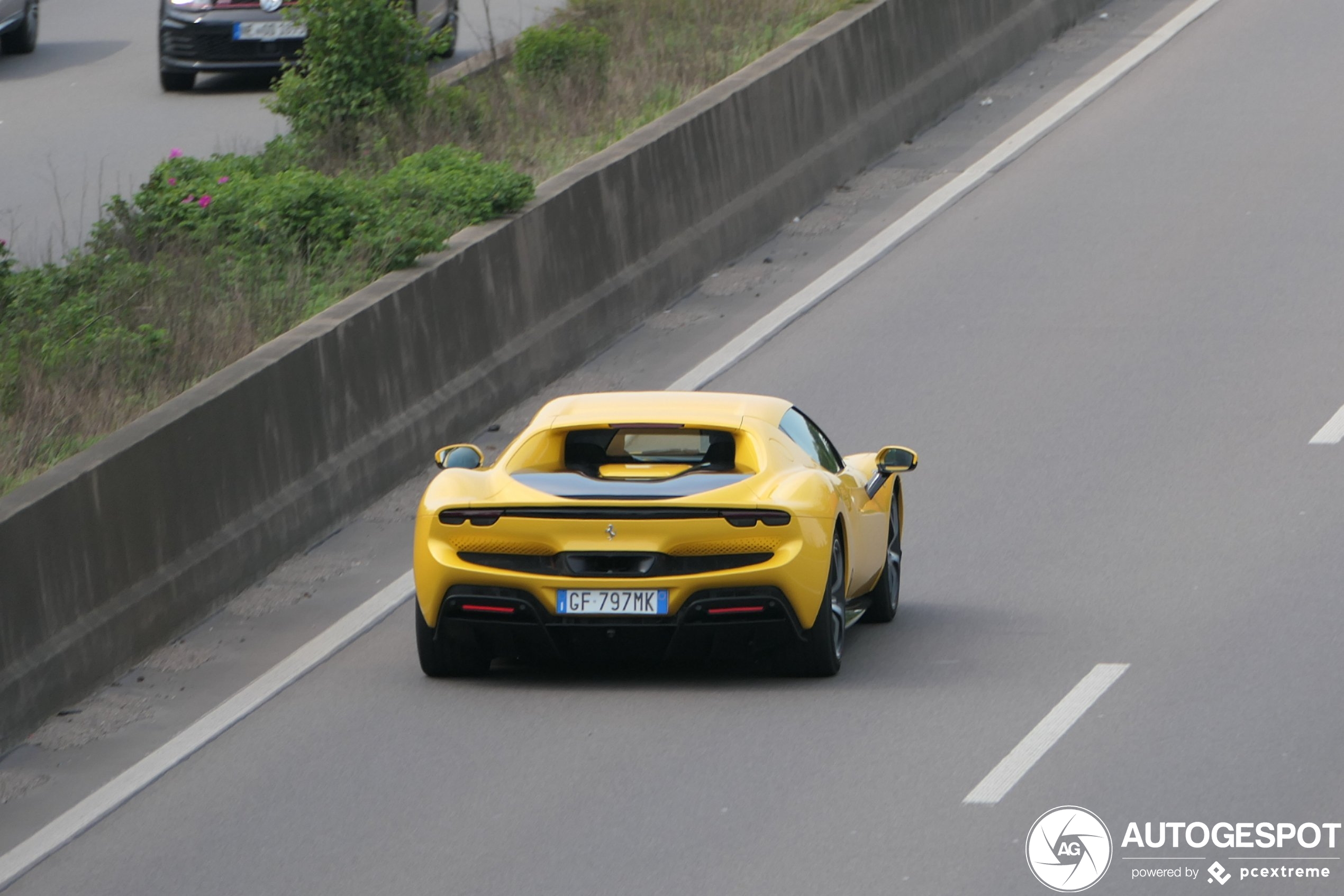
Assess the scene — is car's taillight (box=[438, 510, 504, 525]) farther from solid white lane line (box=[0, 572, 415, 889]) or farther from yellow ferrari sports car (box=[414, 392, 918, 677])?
solid white lane line (box=[0, 572, 415, 889])

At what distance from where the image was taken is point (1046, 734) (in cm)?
973

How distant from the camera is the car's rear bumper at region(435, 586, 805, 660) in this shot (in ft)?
34.0

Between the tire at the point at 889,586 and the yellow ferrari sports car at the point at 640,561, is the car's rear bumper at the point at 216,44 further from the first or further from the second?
the yellow ferrari sports car at the point at 640,561

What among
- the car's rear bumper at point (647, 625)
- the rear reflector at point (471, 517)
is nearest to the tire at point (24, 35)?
the rear reflector at point (471, 517)

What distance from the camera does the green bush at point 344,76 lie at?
19875 mm

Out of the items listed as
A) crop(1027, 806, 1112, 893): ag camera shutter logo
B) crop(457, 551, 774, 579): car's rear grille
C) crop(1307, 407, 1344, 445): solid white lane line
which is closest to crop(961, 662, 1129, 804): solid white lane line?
crop(1027, 806, 1112, 893): ag camera shutter logo

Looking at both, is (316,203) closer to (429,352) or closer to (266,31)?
(429,352)

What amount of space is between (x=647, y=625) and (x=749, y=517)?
2.08 feet

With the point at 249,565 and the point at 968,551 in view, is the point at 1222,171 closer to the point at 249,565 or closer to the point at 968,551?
the point at 968,551

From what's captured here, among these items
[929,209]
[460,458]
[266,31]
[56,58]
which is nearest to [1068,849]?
[460,458]

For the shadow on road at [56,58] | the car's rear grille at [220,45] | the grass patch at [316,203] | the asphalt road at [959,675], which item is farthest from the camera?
the shadow on road at [56,58]

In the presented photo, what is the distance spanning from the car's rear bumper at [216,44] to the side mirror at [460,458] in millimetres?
15373

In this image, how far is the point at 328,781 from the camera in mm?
9594

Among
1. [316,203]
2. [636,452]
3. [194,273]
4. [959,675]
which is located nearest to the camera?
[959,675]
